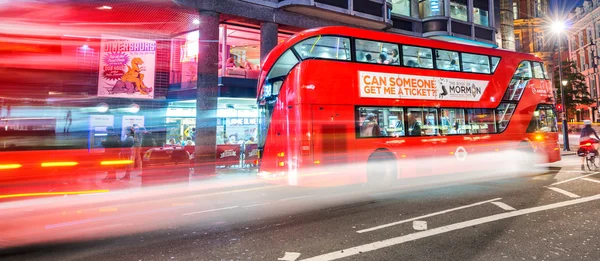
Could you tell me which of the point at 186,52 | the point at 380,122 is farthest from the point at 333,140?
the point at 186,52

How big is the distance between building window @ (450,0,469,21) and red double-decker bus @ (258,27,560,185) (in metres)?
11.1

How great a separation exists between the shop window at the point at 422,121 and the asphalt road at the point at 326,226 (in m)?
1.77

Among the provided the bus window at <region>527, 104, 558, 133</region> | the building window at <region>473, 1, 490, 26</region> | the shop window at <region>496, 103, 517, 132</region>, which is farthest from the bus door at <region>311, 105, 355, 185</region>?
the building window at <region>473, 1, 490, 26</region>

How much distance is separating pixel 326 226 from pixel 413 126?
5.19 meters

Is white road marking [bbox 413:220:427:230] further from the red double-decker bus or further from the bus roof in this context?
the bus roof

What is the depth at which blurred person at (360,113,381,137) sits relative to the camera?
26.9 ft

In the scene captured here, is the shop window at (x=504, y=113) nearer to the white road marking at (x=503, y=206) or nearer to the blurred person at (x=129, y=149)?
the white road marking at (x=503, y=206)

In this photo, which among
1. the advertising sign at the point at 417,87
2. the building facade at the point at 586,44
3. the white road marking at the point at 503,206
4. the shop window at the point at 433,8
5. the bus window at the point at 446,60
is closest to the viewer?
the white road marking at the point at 503,206

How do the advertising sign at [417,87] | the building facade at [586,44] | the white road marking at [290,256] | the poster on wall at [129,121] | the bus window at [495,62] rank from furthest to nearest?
the building facade at [586,44], the poster on wall at [129,121], the bus window at [495,62], the advertising sign at [417,87], the white road marking at [290,256]

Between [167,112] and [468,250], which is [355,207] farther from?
[167,112]

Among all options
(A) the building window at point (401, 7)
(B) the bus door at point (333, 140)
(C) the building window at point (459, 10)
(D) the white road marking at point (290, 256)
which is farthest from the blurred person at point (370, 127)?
(C) the building window at point (459, 10)

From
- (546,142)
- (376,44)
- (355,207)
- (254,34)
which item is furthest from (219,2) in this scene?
(546,142)

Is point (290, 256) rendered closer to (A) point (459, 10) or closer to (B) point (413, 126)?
(B) point (413, 126)

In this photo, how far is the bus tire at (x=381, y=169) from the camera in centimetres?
837
